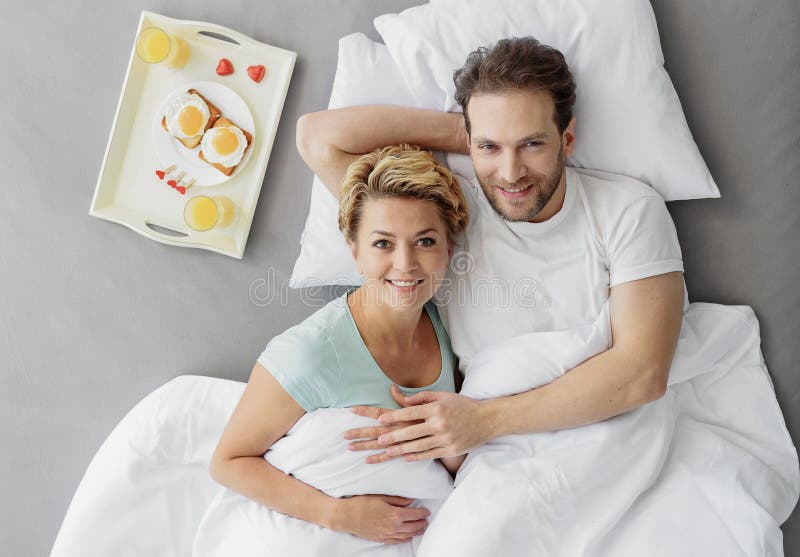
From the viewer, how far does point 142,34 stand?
1673 millimetres

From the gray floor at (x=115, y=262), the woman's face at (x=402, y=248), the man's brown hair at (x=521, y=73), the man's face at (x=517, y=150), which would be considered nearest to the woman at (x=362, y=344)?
the woman's face at (x=402, y=248)

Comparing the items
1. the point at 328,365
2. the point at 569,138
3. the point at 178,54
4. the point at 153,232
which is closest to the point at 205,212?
the point at 153,232

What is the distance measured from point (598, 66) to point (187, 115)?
1.05 m

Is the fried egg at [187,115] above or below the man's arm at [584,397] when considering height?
above

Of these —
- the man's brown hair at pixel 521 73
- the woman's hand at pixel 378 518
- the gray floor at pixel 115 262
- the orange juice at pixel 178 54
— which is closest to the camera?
the man's brown hair at pixel 521 73

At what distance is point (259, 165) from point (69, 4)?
679mm

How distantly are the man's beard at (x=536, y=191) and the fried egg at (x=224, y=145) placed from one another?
669mm

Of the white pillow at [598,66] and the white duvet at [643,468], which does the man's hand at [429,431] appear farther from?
the white pillow at [598,66]

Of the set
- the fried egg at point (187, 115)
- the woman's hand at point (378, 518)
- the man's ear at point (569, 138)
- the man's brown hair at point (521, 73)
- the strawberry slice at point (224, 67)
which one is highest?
the man's brown hair at point (521, 73)

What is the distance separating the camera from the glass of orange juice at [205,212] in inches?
66.1

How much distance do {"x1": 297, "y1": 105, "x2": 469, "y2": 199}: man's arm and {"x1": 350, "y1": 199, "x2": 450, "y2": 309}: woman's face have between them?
18cm

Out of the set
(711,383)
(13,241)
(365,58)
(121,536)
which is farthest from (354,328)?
(13,241)

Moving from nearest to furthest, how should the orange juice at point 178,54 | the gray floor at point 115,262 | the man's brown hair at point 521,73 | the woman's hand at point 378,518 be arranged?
the man's brown hair at point 521,73 → the woman's hand at point 378,518 → the gray floor at point 115,262 → the orange juice at point 178,54

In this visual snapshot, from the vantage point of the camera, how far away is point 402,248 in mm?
1392
